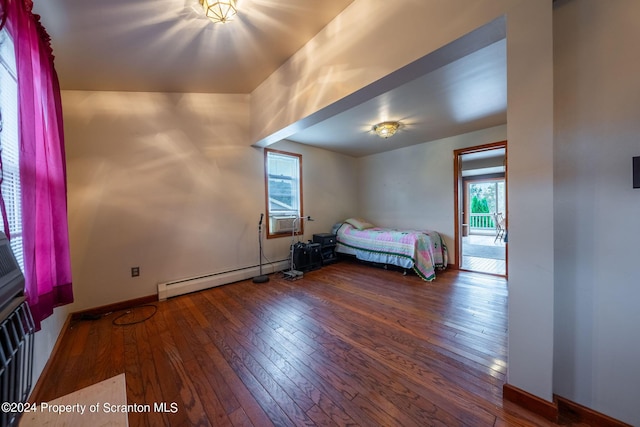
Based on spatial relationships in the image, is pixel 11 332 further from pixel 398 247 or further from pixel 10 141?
pixel 398 247

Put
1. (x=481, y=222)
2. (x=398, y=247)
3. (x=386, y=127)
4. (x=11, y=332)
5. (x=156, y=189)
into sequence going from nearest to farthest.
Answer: (x=11, y=332)
(x=156, y=189)
(x=386, y=127)
(x=398, y=247)
(x=481, y=222)

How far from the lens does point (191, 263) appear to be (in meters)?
2.97

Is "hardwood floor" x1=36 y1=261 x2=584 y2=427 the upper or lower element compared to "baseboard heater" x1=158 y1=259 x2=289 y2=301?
lower

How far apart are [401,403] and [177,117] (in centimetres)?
365

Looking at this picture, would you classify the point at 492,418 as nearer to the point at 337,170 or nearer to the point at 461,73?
the point at 461,73

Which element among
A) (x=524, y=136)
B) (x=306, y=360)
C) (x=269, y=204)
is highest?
(x=524, y=136)

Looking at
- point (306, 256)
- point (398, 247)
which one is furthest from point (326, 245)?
point (398, 247)

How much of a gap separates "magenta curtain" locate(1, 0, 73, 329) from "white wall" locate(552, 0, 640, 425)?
107 inches

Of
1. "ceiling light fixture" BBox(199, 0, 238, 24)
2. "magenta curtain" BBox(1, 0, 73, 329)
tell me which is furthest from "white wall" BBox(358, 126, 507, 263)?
"magenta curtain" BBox(1, 0, 73, 329)

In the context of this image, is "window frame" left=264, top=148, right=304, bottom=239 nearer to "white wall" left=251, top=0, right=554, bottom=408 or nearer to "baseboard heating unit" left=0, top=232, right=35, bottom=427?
"white wall" left=251, top=0, right=554, bottom=408

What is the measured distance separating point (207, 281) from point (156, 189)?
137 centimetres

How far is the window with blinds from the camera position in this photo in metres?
1.13

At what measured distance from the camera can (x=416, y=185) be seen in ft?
14.6

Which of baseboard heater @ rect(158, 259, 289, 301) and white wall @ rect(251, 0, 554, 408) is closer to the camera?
white wall @ rect(251, 0, 554, 408)
